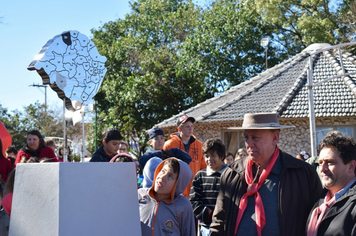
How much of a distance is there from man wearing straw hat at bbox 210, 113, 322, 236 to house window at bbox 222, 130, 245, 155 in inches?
573

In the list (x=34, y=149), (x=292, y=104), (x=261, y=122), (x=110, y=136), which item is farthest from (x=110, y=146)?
(x=292, y=104)

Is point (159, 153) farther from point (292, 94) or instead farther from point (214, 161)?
point (292, 94)

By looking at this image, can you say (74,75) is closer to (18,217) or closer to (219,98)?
(18,217)

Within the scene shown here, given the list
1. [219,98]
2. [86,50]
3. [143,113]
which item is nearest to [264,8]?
[219,98]

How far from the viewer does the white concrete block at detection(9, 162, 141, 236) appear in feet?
8.21

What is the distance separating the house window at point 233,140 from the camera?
712 inches

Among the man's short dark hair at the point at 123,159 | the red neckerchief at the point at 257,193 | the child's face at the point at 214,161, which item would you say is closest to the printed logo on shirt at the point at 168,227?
the red neckerchief at the point at 257,193

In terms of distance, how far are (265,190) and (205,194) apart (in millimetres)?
1975

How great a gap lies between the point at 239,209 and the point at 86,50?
1.79 meters

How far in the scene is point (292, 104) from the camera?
1711 cm

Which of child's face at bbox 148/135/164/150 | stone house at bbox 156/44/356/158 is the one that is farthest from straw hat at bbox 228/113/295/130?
stone house at bbox 156/44/356/158

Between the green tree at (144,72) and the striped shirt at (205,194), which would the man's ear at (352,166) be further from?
the green tree at (144,72)

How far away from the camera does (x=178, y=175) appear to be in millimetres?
3764

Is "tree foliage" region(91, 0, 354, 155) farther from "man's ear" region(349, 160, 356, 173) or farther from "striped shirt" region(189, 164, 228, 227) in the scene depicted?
"man's ear" region(349, 160, 356, 173)
